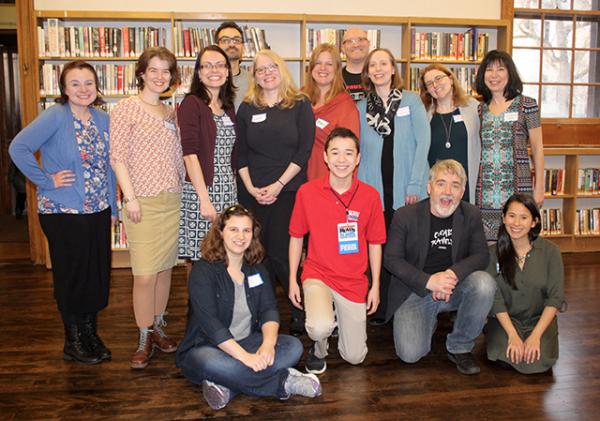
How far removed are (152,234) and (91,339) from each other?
2.35 ft

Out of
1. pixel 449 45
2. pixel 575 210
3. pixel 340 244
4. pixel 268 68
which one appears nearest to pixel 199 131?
pixel 268 68

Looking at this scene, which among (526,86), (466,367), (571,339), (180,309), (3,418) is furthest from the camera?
(526,86)

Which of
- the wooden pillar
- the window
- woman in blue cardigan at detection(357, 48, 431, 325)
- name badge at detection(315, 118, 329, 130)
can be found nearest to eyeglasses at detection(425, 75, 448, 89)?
woman in blue cardigan at detection(357, 48, 431, 325)

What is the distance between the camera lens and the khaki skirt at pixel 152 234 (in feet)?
9.62

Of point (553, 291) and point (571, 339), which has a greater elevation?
point (553, 291)

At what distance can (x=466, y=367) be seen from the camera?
291 centimetres

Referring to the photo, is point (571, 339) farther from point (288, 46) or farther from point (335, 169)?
point (288, 46)

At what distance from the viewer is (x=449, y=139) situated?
11.4 ft

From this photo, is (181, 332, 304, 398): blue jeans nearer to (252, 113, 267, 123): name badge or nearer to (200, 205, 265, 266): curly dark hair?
(200, 205, 265, 266): curly dark hair

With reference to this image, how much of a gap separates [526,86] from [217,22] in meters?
3.49

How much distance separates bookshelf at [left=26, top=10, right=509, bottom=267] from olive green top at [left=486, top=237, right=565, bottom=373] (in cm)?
301

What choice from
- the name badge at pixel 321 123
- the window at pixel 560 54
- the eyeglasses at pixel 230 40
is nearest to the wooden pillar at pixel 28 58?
the eyeglasses at pixel 230 40

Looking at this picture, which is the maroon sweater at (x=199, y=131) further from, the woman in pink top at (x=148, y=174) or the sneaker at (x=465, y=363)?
the sneaker at (x=465, y=363)

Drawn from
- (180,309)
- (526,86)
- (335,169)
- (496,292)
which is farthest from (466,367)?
(526,86)
